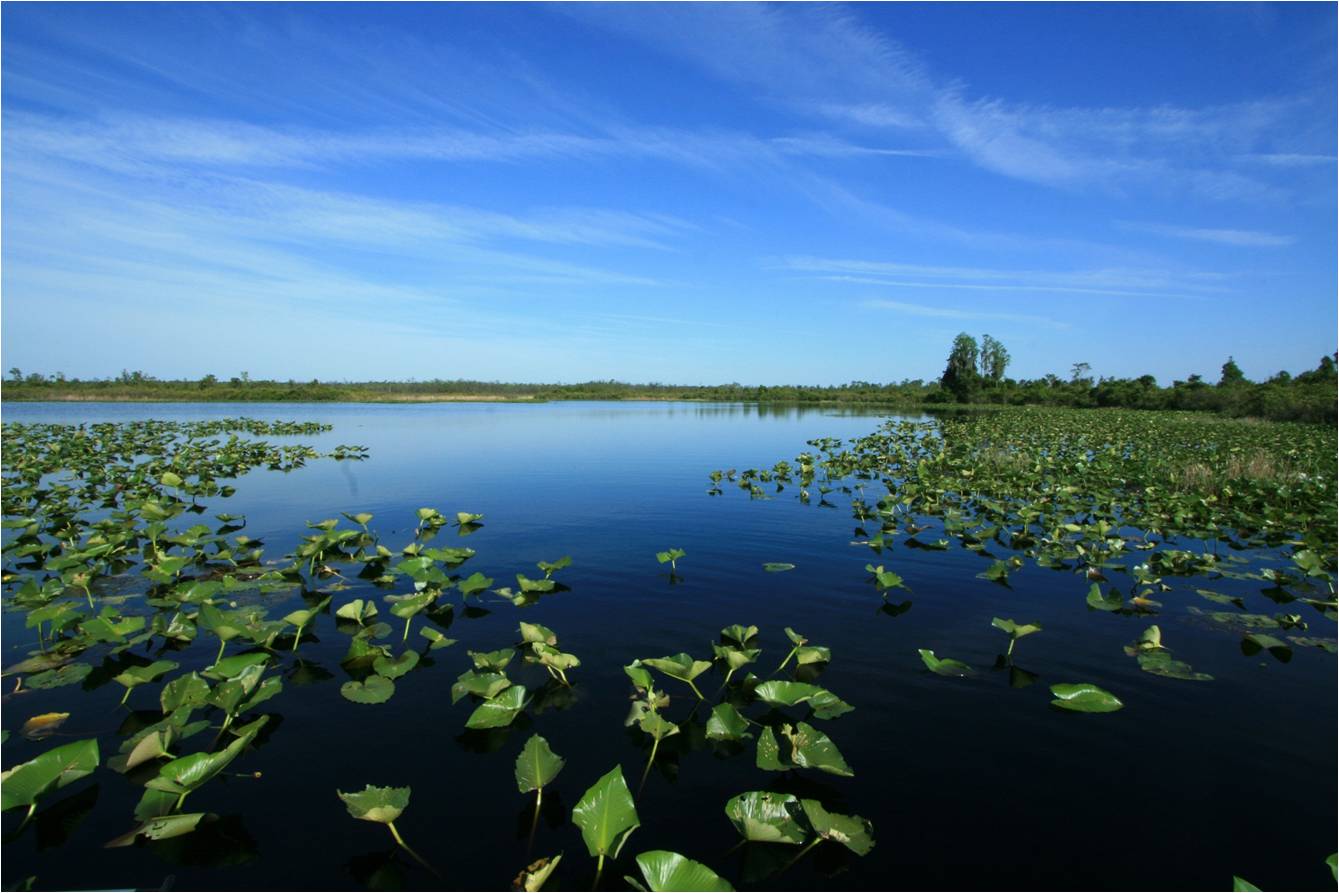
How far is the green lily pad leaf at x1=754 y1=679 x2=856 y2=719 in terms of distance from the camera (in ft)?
11.8

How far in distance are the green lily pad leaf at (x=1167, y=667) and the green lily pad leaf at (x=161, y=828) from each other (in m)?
5.95

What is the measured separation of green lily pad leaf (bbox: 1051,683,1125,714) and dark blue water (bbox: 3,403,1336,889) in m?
0.15

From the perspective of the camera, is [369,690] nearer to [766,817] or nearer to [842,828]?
[766,817]

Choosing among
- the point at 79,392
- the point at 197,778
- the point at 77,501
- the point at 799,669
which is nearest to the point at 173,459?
the point at 77,501

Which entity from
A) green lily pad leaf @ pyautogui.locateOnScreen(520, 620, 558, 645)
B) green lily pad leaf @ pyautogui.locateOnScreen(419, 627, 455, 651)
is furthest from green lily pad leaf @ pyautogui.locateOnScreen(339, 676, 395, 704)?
green lily pad leaf @ pyautogui.locateOnScreen(520, 620, 558, 645)

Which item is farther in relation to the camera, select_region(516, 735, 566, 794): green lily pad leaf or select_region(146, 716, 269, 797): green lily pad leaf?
select_region(516, 735, 566, 794): green lily pad leaf

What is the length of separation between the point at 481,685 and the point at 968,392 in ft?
202

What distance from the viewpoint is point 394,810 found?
102 inches

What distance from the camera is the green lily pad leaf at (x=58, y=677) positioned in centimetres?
407

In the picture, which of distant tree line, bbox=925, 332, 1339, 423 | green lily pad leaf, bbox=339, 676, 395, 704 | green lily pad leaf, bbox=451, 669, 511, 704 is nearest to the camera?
green lily pad leaf, bbox=451, 669, 511, 704

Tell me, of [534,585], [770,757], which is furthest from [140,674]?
[770,757]

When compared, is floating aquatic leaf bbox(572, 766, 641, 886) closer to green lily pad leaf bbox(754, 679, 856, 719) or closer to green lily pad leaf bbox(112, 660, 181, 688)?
green lily pad leaf bbox(754, 679, 856, 719)

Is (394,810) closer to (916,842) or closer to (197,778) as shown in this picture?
(197,778)

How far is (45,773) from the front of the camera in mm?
2680
